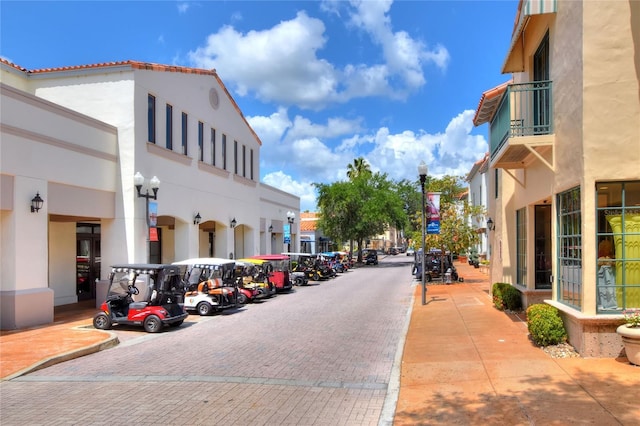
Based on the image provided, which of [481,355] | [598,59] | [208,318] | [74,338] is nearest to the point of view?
[598,59]

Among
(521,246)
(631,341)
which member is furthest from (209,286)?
(631,341)

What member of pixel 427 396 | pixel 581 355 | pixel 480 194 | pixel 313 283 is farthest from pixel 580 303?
pixel 480 194

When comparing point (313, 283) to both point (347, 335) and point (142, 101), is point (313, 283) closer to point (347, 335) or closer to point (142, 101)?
point (142, 101)

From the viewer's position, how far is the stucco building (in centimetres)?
1316

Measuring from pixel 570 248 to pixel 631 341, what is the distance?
214 centimetres

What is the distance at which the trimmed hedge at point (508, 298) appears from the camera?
13789mm

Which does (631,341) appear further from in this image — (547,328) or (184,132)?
(184,132)

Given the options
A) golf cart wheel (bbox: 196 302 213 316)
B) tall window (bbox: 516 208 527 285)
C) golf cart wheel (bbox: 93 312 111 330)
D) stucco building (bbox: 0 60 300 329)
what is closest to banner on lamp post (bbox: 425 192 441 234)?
tall window (bbox: 516 208 527 285)

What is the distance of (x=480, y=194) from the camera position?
1549 inches

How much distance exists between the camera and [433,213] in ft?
66.7

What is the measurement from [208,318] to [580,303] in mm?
10662

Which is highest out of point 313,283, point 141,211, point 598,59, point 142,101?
point 142,101

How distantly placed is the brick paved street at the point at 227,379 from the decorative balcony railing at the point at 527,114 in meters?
5.23

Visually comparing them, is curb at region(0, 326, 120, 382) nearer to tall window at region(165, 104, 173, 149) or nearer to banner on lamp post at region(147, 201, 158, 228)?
banner on lamp post at region(147, 201, 158, 228)
